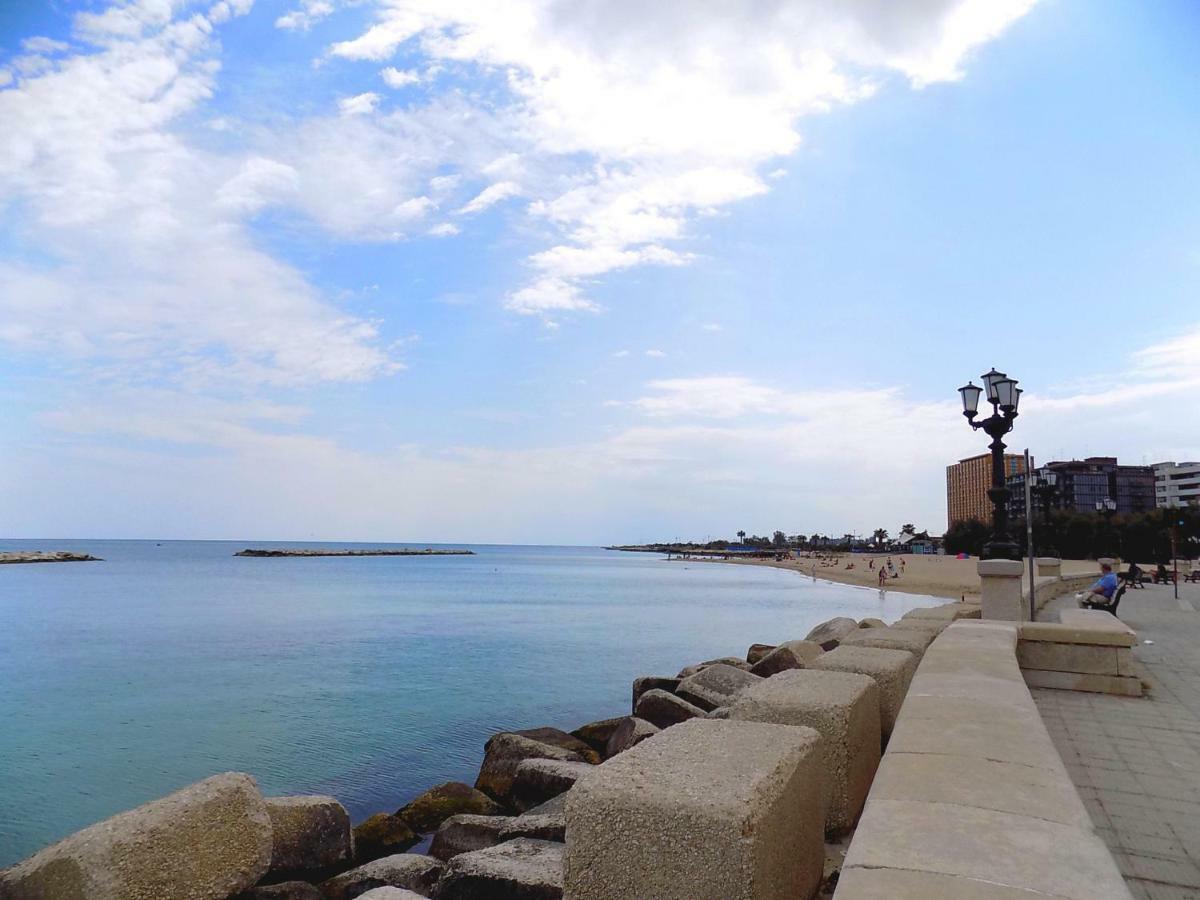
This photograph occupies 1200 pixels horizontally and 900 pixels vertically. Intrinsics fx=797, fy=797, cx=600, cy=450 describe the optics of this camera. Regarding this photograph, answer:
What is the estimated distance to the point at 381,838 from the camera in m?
8.68

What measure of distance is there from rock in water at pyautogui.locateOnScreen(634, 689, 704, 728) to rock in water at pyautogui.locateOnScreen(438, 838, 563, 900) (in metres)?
5.36

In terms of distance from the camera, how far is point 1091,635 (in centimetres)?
751

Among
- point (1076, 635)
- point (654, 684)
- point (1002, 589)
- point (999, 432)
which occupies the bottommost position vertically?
point (654, 684)

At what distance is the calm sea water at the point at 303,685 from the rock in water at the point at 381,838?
2.91 meters

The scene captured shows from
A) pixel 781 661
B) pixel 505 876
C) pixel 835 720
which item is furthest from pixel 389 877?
pixel 781 661

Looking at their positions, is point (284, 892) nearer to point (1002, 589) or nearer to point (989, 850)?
point (989, 850)

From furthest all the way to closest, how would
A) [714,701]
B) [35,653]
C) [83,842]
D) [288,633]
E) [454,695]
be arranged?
[288,633] → [35,653] → [454,695] → [714,701] → [83,842]

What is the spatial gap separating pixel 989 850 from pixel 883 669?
3.07m

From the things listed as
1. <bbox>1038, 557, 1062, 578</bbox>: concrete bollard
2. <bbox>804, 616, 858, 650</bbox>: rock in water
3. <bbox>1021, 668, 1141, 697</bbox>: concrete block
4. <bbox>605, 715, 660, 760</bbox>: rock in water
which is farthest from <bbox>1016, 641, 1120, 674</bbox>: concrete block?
<bbox>1038, 557, 1062, 578</bbox>: concrete bollard

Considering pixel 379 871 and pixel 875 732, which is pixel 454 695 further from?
pixel 875 732

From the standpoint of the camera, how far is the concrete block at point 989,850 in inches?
79.1

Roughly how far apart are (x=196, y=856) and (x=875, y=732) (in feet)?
16.3

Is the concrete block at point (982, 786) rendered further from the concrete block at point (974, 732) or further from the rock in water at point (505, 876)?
the rock in water at point (505, 876)

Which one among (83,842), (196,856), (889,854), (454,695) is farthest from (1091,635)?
(454,695)
